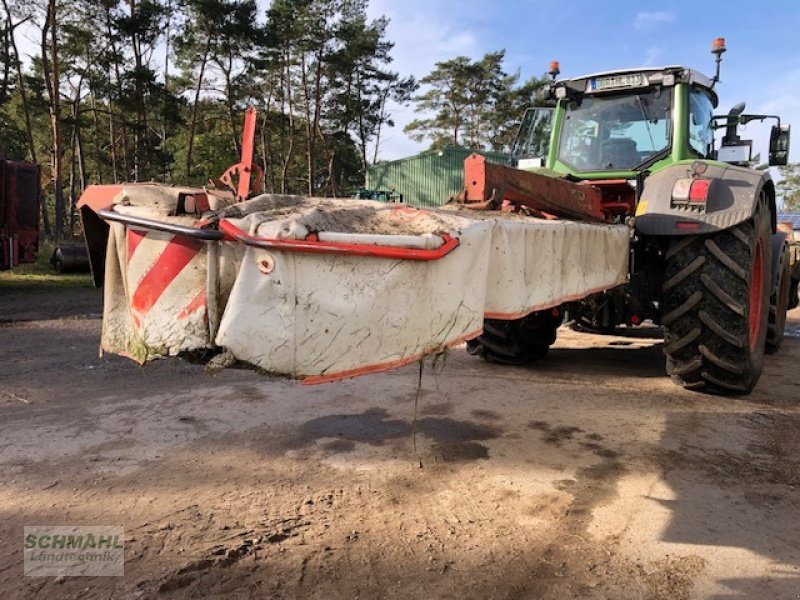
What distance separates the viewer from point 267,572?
2203mm

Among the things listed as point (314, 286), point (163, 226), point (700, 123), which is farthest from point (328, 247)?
point (700, 123)

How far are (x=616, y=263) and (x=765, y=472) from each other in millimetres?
1451

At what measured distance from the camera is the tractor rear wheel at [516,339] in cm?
555

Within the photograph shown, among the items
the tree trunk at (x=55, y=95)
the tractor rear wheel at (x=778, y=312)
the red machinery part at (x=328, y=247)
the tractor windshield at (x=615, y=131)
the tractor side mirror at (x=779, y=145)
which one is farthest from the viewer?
the tree trunk at (x=55, y=95)

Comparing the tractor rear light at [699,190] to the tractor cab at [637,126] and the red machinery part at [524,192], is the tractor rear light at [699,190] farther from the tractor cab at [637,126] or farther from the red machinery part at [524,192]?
the tractor cab at [637,126]

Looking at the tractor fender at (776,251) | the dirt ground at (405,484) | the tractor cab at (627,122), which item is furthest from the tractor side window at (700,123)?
the dirt ground at (405,484)

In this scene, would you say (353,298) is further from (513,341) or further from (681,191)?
(513,341)

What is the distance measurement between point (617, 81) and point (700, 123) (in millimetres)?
829

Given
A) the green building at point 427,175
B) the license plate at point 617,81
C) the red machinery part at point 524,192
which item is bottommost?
the red machinery part at point 524,192

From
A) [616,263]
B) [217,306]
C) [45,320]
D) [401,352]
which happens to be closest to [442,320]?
[401,352]

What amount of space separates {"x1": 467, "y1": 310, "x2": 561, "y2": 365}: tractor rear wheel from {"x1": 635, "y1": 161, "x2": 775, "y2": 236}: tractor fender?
1564mm

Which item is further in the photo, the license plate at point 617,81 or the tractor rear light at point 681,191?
the license plate at point 617,81

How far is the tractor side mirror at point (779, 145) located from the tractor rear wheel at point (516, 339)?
2539 millimetres

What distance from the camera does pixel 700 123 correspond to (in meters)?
5.26
